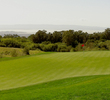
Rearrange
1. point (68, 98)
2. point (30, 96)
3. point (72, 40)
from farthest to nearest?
point (72, 40) → point (30, 96) → point (68, 98)

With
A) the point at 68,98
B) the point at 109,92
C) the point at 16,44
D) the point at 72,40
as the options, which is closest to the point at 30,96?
the point at 68,98

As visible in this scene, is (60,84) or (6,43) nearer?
(60,84)

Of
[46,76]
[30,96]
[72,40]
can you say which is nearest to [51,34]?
[72,40]

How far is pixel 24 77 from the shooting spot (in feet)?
30.0

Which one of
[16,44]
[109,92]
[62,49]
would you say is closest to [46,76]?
[109,92]

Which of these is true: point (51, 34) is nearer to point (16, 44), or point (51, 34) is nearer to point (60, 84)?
point (16, 44)

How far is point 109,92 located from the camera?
5.69 metres

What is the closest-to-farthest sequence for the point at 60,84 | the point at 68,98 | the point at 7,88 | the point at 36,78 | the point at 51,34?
the point at 68,98, the point at 7,88, the point at 60,84, the point at 36,78, the point at 51,34

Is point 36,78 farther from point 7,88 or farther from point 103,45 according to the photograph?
point 103,45

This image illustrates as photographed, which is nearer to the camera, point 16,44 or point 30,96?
point 30,96

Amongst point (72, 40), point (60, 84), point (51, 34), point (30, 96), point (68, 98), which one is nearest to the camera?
point (68, 98)

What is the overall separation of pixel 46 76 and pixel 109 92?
13.8ft

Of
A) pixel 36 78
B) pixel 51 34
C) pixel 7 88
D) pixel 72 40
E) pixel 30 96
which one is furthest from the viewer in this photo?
pixel 51 34

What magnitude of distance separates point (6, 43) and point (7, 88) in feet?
106
